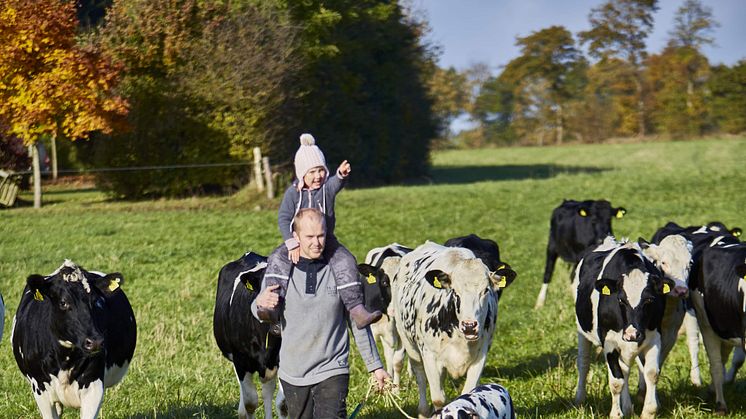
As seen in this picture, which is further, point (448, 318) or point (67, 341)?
point (448, 318)

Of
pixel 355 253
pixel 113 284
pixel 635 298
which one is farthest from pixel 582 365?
pixel 355 253

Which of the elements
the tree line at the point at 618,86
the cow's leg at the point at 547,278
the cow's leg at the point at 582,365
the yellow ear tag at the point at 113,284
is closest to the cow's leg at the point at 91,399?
the yellow ear tag at the point at 113,284

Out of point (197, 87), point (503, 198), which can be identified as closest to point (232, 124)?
point (197, 87)

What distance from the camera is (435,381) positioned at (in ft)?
25.0

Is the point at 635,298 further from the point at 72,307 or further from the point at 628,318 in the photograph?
the point at 72,307

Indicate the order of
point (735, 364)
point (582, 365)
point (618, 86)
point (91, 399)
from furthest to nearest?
point (618, 86), point (735, 364), point (582, 365), point (91, 399)

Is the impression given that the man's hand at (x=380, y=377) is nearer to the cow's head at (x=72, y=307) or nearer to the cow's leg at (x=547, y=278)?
the cow's head at (x=72, y=307)

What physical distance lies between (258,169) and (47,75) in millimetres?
6469

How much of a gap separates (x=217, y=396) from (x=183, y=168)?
19.4m

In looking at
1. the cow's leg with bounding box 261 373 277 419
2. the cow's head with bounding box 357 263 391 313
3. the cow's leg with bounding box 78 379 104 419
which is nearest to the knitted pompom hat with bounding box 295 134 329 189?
the cow's leg with bounding box 261 373 277 419

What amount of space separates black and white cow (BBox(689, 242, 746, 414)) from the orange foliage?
60.6 feet

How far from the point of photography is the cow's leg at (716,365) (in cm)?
844

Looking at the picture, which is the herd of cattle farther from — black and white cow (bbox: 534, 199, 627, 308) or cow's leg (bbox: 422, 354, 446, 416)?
black and white cow (bbox: 534, 199, 627, 308)

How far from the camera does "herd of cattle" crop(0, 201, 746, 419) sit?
6.83 meters
